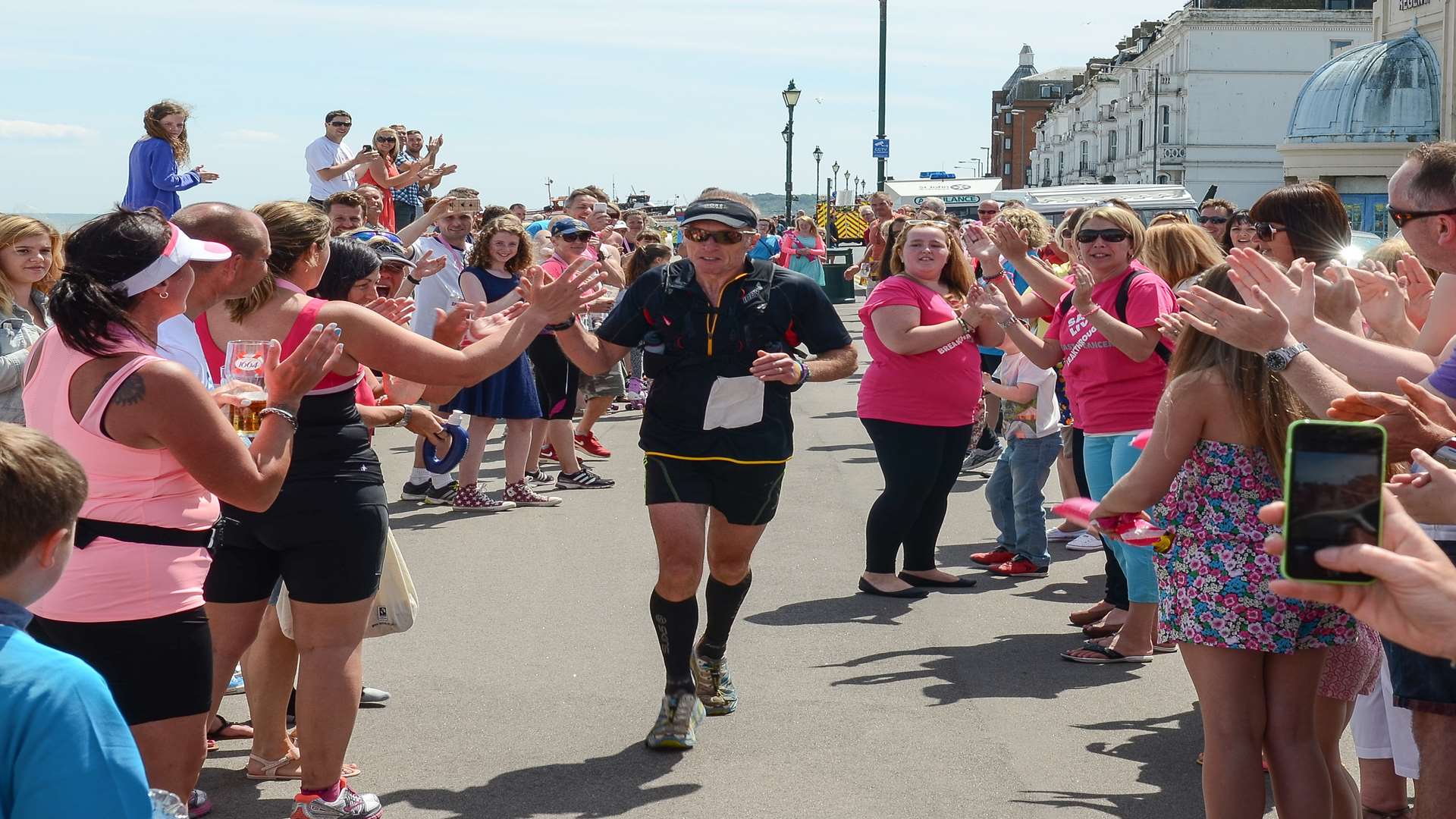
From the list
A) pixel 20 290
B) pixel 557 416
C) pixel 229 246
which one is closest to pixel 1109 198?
pixel 557 416

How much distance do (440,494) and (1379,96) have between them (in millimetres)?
45400

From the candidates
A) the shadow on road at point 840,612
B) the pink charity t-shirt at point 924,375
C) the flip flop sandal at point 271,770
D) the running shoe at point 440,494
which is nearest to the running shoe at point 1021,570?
the shadow on road at point 840,612

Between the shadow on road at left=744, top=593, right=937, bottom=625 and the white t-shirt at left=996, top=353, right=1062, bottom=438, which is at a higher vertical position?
the white t-shirt at left=996, top=353, right=1062, bottom=438

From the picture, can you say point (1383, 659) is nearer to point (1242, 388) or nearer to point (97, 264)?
point (1242, 388)

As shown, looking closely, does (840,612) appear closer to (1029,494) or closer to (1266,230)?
(1029,494)

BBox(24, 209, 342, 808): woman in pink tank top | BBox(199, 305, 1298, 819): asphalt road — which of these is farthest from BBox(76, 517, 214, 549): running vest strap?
BBox(199, 305, 1298, 819): asphalt road

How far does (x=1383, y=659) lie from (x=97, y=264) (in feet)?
12.4

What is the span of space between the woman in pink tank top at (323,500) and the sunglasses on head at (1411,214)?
2285 mm

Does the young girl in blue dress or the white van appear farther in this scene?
the white van

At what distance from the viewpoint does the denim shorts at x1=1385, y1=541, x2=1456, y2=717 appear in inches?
140

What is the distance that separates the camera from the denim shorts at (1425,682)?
11.6 ft

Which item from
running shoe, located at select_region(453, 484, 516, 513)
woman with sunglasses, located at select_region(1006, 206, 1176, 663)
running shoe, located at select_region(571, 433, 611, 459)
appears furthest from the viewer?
running shoe, located at select_region(571, 433, 611, 459)

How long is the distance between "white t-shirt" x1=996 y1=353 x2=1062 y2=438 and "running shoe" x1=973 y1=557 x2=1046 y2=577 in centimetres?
77

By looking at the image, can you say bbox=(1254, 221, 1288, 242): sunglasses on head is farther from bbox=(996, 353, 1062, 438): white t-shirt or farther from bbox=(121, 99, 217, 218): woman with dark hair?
bbox=(121, 99, 217, 218): woman with dark hair
